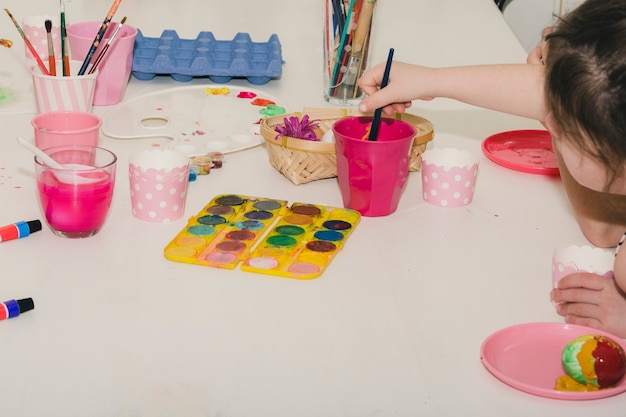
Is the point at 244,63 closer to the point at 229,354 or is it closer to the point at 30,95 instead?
the point at 30,95

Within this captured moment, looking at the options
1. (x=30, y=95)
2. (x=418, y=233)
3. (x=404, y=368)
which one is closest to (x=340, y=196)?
(x=418, y=233)

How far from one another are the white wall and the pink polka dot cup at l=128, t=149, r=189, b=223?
5.17ft

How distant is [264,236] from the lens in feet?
2.98

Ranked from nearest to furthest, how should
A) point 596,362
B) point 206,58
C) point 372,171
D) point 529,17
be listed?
point 596,362, point 372,171, point 206,58, point 529,17

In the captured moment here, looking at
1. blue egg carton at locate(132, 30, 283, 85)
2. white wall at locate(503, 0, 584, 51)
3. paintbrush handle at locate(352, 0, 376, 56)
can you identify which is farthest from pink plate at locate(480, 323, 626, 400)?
white wall at locate(503, 0, 584, 51)

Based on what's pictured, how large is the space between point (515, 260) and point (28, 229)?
0.51m

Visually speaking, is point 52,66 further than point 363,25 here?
No

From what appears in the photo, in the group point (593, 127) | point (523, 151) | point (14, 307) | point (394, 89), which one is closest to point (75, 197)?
point (14, 307)

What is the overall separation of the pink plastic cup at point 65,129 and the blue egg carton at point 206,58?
0.31 meters

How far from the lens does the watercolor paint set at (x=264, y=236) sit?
0.85 m

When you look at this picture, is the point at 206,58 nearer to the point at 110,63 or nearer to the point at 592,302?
the point at 110,63

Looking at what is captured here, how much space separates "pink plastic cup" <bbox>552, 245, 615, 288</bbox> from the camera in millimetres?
837

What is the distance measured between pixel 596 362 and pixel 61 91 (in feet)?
2.48

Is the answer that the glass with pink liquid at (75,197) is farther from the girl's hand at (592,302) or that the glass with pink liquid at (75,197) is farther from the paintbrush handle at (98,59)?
the girl's hand at (592,302)
